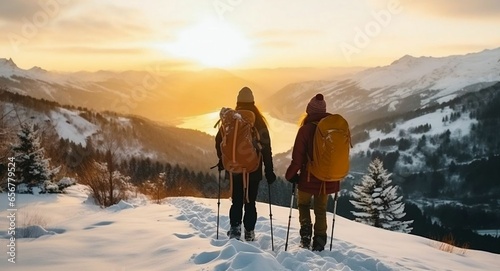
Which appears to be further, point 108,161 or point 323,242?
point 108,161

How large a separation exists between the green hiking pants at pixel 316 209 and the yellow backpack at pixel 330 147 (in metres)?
0.40

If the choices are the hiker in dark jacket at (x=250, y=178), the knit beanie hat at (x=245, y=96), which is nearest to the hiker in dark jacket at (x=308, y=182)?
the hiker in dark jacket at (x=250, y=178)

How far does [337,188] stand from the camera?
649cm

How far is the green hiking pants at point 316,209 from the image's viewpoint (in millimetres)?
6402

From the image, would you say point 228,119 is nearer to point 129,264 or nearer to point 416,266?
point 129,264

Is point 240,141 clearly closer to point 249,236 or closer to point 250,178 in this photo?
point 250,178

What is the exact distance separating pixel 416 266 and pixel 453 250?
10.0 ft

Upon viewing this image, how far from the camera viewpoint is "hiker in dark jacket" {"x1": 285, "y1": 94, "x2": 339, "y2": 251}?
247 inches

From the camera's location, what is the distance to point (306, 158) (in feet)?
20.8

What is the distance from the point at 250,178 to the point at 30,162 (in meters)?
12.2

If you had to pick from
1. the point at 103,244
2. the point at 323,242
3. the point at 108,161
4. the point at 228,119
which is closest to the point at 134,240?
the point at 103,244

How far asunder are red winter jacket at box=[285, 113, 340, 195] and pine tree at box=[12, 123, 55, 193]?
11.7 m

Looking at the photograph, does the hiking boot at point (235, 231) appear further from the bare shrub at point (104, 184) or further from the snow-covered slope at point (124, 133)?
the snow-covered slope at point (124, 133)

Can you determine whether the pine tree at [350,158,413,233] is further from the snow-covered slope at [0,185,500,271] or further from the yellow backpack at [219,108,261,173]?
the yellow backpack at [219,108,261,173]
